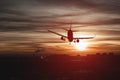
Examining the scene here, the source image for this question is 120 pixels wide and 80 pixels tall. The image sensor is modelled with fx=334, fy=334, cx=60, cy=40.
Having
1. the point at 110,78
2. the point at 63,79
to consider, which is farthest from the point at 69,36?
the point at 110,78

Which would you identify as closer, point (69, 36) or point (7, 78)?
point (69, 36)

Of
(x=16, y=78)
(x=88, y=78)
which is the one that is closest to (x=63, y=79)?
(x=88, y=78)

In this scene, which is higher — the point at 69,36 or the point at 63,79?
the point at 69,36

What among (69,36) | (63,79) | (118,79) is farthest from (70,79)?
(69,36)

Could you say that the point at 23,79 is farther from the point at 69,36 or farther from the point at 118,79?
the point at 69,36

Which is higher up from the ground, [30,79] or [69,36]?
[69,36]

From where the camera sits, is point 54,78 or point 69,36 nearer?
point 69,36

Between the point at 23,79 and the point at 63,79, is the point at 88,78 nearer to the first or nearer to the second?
the point at 63,79

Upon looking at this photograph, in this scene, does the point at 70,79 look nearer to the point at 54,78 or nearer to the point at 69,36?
the point at 54,78
